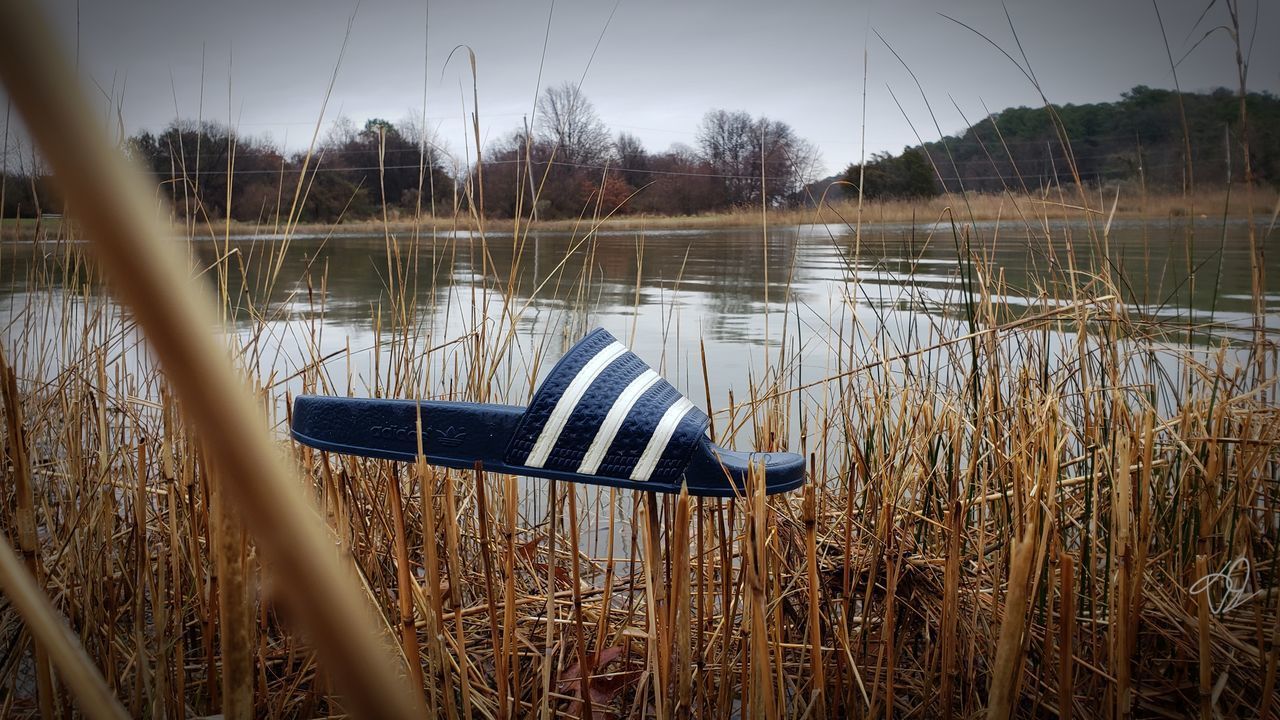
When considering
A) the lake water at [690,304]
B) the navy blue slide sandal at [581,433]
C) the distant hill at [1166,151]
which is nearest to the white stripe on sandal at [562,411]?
the navy blue slide sandal at [581,433]

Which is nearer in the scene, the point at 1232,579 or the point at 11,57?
the point at 11,57

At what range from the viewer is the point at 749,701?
3.22 feet

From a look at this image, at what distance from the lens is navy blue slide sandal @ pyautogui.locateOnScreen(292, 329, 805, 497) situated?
74cm

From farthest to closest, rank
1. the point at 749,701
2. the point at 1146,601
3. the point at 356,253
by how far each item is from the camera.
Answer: the point at 356,253
the point at 1146,601
the point at 749,701

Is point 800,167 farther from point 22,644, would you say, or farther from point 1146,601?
point 22,644

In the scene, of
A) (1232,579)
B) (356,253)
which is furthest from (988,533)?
(356,253)

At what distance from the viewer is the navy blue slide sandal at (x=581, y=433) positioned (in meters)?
0.74

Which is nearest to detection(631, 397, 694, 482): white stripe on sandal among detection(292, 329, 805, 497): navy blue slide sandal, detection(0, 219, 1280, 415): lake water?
detection(292, 329, 805, 497): navy blue slide sandal

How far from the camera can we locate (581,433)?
0.73 m

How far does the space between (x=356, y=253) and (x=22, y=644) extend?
8876 millimetres

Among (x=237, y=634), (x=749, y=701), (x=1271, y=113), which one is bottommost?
(x=749, y=701)

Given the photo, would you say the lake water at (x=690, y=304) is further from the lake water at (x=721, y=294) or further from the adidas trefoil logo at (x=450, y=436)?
the adidas trefoil logo at (x=450, y=436)

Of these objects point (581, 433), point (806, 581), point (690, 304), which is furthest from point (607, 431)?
point (690, 304)

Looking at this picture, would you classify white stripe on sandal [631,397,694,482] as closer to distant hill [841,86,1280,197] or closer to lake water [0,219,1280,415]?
lake water [0,219,1280,415]
